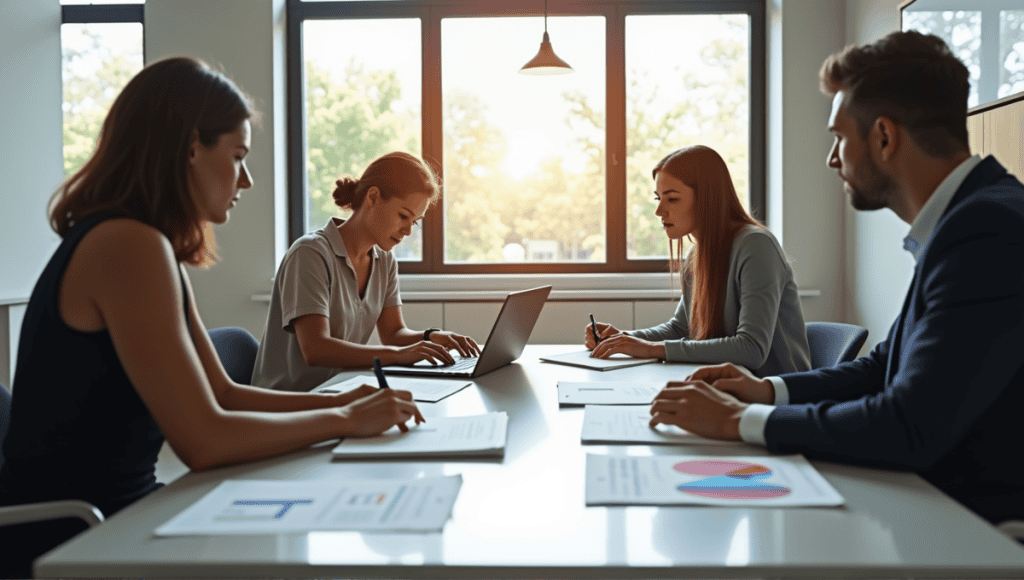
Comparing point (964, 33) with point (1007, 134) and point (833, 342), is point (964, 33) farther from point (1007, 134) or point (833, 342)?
point (833, 342)

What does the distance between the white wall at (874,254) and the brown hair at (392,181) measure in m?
2.07

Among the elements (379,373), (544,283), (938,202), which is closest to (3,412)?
(379,373)

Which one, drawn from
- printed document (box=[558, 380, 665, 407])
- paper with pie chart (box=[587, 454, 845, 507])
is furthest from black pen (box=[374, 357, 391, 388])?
paper with pie chart (box=[587, 454, 845, 507])

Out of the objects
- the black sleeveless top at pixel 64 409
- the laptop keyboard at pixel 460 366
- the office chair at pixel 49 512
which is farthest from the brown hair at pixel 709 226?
the office chair at pixel 49 512

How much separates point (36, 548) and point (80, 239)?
0.49m

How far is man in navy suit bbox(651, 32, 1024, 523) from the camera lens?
41.2 inches

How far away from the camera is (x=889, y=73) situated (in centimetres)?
129

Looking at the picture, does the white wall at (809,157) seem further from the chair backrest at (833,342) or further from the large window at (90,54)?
the large window at (90,54)

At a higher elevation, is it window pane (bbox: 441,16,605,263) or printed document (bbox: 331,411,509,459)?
window pane (bbox: 441,16,605,263)

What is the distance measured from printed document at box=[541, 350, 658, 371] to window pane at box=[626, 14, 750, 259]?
2052 mm

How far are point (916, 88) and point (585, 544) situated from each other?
37.1 inches

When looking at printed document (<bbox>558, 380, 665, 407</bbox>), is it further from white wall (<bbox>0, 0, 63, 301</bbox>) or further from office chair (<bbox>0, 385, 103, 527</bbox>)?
white wall (<bbox>0, 0, 63, 301</bbox>)

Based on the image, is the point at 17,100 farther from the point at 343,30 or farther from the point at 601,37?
the point at 601,37

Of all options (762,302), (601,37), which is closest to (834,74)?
(762,302)
